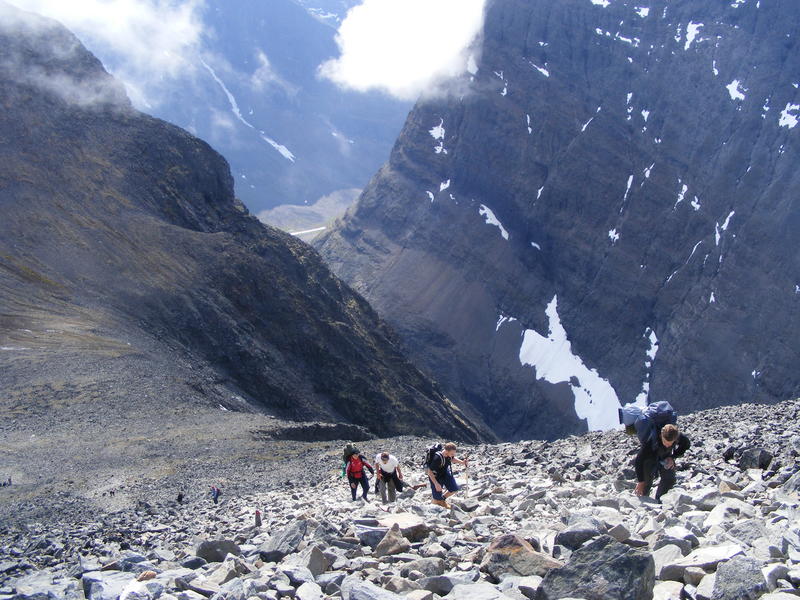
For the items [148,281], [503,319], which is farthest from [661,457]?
[503,319]

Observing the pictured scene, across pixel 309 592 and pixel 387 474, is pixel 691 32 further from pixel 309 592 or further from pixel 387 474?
pixel 309 592

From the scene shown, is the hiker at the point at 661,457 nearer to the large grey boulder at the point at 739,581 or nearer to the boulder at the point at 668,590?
the boulder at the point at 668,590

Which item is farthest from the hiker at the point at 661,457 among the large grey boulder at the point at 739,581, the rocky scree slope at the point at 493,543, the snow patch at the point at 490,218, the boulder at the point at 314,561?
the snow patch at the point at 490,218

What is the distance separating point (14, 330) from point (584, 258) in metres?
131

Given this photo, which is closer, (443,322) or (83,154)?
(83,154)

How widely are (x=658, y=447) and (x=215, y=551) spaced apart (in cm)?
702

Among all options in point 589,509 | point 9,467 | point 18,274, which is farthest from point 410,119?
point 589,509

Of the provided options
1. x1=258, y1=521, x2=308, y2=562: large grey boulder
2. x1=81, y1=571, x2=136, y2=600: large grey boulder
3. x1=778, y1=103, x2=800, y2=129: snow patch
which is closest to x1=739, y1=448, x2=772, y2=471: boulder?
x1=258, y1=521, x2=308, y2=562: large grey boulder

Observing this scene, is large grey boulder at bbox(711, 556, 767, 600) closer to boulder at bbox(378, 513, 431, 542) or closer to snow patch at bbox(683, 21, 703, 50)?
boulder at bbox(378, 513, 431, 542)

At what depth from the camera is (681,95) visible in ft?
547

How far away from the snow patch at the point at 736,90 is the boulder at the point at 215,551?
172218 millimetres

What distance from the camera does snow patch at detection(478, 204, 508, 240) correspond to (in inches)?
6708

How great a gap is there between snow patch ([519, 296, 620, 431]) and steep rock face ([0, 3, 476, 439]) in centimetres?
5967

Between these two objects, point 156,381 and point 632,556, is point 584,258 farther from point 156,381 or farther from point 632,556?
point 632,556
